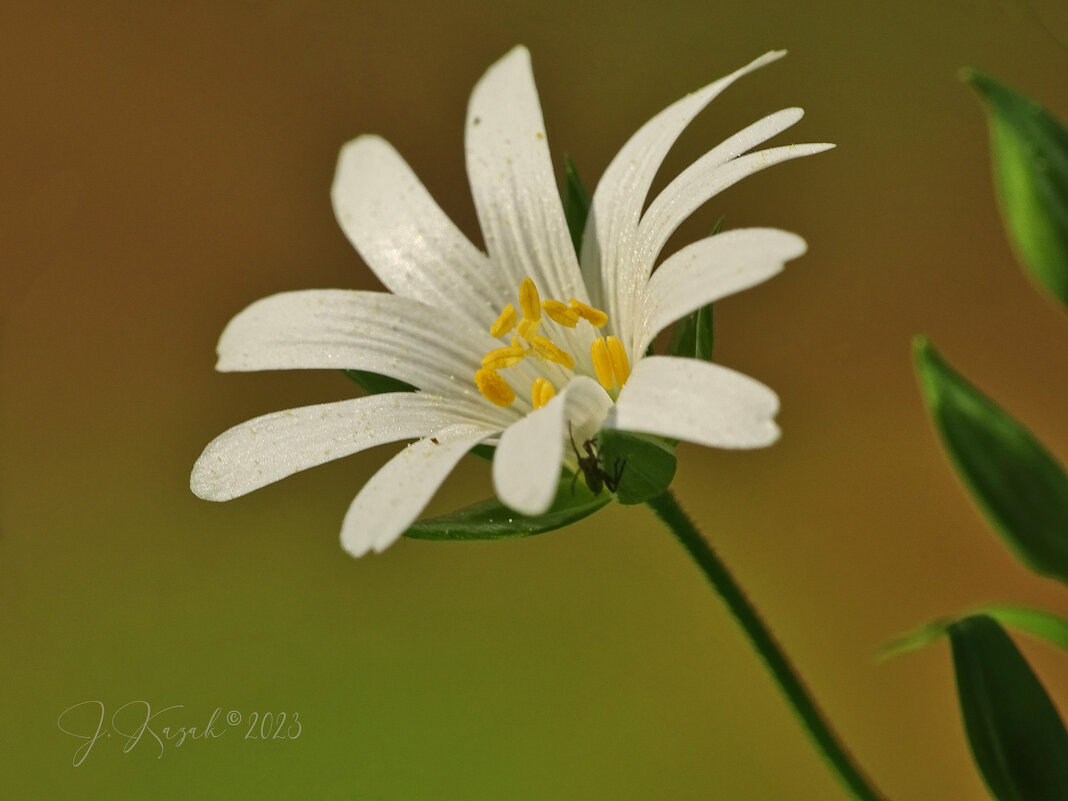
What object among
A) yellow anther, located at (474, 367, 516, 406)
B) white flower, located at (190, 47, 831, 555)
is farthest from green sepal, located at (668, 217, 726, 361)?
yellow anther, located at (474, 367, 516, 406)

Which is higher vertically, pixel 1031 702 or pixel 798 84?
pixel 798 84

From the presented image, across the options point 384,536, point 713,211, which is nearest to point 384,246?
point 384,536

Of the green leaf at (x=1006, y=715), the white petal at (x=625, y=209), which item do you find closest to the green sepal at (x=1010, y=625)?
the green leaf at (x=1006, y=715)

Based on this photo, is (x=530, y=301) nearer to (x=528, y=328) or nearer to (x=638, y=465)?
(x=528, y=328)

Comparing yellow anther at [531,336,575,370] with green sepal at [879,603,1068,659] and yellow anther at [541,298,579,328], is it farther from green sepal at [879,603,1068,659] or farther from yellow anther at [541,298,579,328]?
green sepal at [879,603,1068,659]

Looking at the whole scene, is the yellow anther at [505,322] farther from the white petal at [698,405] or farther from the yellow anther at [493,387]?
the white petal at [698,405]

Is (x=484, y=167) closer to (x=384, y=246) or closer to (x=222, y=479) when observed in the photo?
(x=384, y=246)
